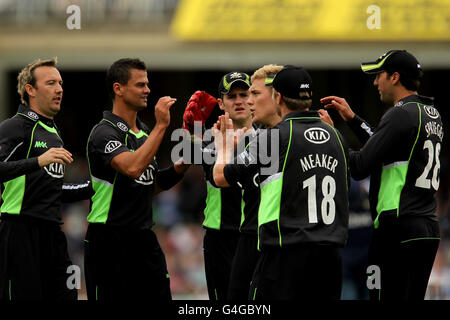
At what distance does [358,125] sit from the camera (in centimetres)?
699

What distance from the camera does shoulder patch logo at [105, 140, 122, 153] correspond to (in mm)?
6879

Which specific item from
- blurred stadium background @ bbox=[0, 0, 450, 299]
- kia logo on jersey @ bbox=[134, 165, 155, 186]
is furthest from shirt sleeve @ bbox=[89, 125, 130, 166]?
blurred stadium background @ bbox=[0, 0, 450, 299]

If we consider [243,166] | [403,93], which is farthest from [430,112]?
[243,166]

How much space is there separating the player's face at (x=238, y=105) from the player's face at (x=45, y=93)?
5.11 ft

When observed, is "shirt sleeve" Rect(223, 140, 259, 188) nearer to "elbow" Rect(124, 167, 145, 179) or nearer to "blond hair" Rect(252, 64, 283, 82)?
"blond hair" Rect(252, 64, 283, 82)

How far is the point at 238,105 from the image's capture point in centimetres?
777

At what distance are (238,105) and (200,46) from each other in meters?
10.2

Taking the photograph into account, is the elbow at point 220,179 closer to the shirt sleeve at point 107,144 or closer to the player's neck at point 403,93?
the shirt sleeve at point 107,144

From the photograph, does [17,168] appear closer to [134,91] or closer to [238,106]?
[134,91]

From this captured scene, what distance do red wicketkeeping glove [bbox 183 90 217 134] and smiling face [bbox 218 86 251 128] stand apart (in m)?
0.28

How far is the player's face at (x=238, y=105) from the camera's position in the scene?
7.76m

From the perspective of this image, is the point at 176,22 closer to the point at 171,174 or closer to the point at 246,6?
the point at 246,6

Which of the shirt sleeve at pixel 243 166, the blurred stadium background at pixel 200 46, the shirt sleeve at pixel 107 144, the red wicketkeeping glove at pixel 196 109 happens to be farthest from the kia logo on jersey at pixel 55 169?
the blurred stadium background at pixel 200 46
